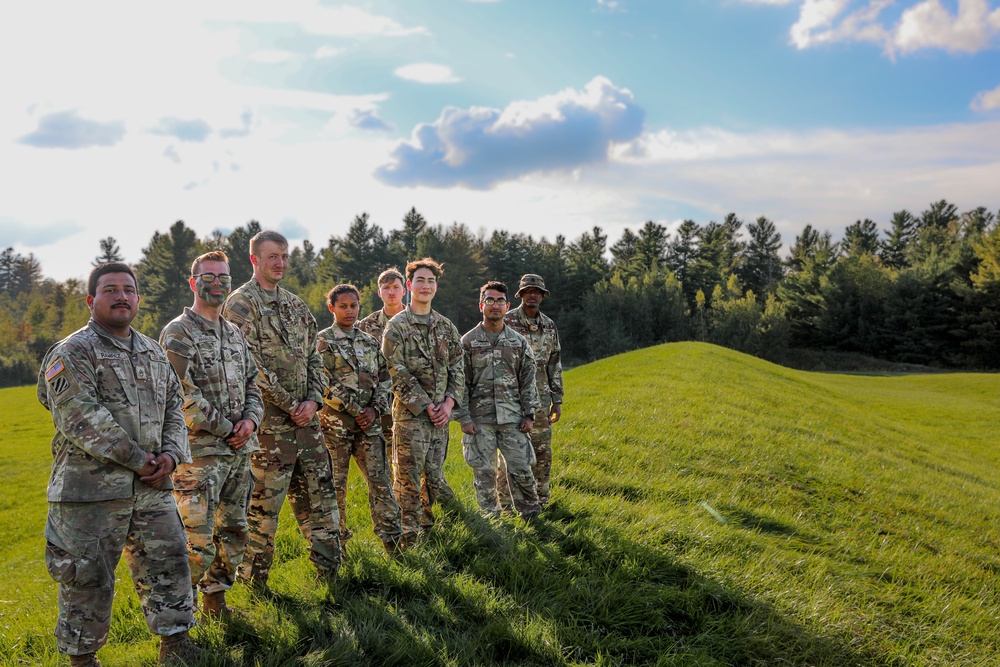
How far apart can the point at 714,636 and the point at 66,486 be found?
4600 millimetres

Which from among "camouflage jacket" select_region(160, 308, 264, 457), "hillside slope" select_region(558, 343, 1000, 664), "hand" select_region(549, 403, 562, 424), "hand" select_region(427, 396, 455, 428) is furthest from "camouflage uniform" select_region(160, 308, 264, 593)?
"hillside slope" select_region(558, 343, 1000, 664)

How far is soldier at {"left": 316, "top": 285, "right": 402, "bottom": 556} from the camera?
5.89m

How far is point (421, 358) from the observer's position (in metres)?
6.39

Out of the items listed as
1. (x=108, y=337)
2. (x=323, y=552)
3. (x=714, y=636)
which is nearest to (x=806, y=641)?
(x=714, y=636)

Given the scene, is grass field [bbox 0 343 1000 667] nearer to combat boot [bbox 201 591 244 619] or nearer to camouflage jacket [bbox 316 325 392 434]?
combat boot [bbox 201 591 244 619]

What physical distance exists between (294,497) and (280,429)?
2.06 ft

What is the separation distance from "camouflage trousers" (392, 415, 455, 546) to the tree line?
5531 centimetres

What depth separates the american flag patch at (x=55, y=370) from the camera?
12.8ft

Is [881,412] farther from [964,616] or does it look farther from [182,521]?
[182,521]

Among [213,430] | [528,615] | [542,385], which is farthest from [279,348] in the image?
[542,385]

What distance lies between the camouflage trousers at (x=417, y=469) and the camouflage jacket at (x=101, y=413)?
227 centimetres

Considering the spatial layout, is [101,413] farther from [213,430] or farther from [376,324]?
[376,324]

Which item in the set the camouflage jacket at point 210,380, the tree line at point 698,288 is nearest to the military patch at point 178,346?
the camouflage jacket at point 210,380

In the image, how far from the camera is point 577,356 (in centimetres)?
6731
